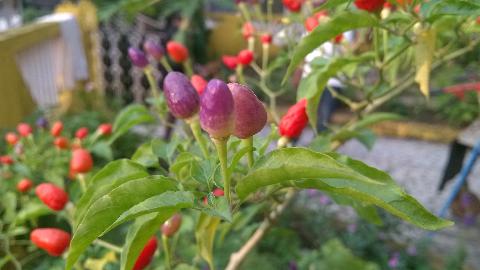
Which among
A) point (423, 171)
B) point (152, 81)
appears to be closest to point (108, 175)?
point (152, 81)

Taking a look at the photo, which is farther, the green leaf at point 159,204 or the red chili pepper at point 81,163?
the red chili pepper at point 81,163

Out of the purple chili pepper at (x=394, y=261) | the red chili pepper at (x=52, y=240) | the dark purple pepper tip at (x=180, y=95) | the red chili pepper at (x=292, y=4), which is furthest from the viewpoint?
the purple chili pepper at (x=394, y=261)

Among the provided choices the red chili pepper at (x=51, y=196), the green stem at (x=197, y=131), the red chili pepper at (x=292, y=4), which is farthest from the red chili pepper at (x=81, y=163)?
the red chili pepper at (x=292, y=4)

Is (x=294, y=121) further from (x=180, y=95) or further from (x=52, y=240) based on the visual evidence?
(x=52, y=240)

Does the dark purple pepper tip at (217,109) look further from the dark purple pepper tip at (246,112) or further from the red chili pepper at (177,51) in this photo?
the red chili pepper at (177,51)

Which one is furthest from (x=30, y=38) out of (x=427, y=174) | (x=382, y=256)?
(x=427, y=174)

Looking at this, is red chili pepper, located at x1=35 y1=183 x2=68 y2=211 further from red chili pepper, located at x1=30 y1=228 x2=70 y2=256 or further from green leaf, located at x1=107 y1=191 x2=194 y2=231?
green leaf, located at x1=107 y1=191 x2=194 y2=231

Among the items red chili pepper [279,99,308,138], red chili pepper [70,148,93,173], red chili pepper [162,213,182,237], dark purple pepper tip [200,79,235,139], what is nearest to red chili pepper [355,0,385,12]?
red chili pepper [279,99,308,138]
